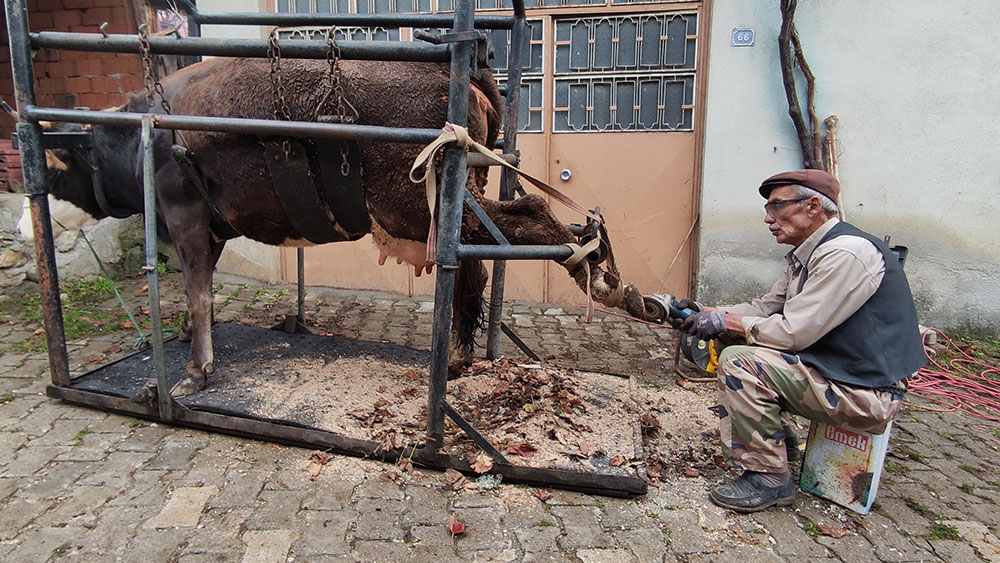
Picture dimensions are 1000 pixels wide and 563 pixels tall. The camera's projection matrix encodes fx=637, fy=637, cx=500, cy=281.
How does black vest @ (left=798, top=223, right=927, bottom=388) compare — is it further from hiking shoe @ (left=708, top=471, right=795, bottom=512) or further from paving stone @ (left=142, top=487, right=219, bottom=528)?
paving stone @ (left=142, top=487, right=219, bottom=528)

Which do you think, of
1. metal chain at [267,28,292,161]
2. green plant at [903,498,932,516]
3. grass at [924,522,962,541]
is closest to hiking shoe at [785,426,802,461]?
green plant at [903,498,932,516]

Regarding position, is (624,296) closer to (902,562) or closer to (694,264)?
(902,562)

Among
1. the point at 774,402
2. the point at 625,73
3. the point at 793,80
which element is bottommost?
the point at 774,402

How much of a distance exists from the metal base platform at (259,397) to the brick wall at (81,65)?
11.2 ft

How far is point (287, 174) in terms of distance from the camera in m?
3.01

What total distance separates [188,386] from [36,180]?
125 centimetres

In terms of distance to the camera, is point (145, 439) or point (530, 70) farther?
point (530, 70)

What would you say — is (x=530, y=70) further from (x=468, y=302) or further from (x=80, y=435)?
(x=80, y=435)

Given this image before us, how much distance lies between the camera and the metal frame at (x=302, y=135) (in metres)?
2.60

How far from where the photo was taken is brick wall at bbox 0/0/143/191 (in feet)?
19.6

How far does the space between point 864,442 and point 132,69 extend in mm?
6671

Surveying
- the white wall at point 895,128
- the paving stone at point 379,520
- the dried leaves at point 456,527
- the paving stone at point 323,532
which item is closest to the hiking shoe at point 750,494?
the dried leaves at point 456,527

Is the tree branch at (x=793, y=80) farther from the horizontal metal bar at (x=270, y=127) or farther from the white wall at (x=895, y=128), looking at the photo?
the horizontal metal bar at (x=270, y=127)

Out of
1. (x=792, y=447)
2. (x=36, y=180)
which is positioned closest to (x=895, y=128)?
(x=792, y=447)
